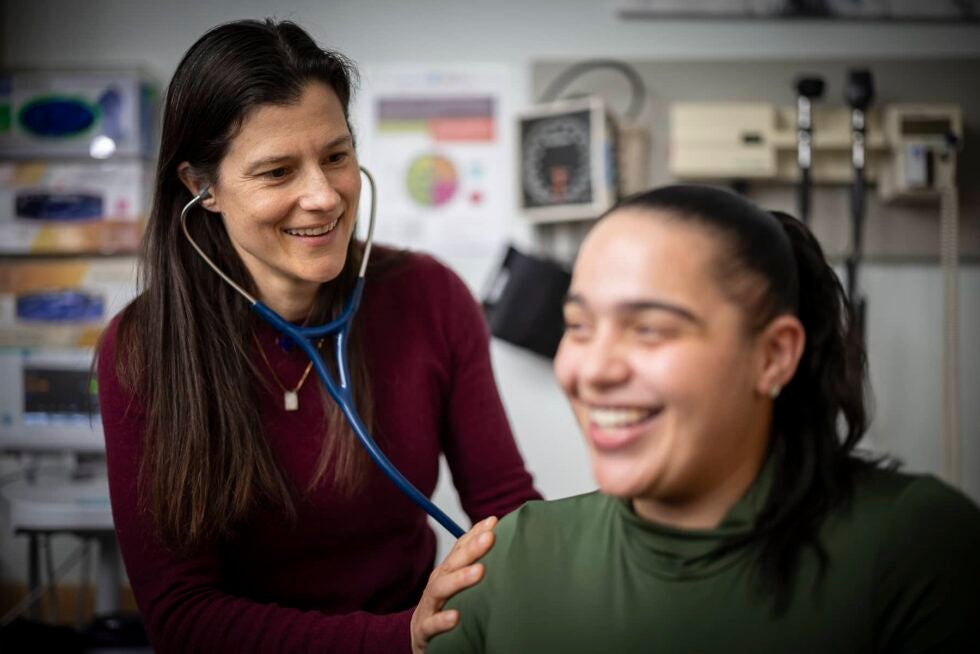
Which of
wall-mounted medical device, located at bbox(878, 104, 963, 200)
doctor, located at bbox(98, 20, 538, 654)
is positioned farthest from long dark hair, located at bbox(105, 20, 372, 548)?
wall-mounted medical device, located at bbox(878, 104, 963, 200)

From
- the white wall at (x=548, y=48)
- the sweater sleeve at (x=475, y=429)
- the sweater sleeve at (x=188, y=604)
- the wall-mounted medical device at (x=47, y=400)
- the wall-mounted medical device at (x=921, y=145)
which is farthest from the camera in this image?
the white wall at (x=548, y=48)

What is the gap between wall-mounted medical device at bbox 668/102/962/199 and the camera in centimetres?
257

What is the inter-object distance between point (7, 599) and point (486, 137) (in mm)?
2090

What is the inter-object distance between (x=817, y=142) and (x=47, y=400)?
2.24 m

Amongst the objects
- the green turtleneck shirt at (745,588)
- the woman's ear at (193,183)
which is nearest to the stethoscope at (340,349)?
the woman's ear at (193,183)

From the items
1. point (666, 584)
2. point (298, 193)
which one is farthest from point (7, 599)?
point (666, 584)

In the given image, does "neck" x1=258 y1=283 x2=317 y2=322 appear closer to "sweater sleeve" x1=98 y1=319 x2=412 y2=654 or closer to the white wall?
"sweater sleeve" x1=98 y1=319 x2=412 y2=654

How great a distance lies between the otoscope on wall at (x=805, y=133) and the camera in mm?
2447

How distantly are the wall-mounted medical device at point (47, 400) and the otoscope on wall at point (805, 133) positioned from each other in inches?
77.7

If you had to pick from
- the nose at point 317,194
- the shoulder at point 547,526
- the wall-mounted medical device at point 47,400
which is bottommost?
the wall-mounted medical device at point 47,400

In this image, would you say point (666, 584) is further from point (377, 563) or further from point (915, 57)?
point (915, 57)

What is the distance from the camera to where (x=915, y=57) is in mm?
2725

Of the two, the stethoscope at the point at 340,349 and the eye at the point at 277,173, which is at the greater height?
the eye at the point at 277,173

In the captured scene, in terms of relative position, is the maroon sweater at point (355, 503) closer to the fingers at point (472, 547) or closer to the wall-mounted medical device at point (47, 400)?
the fingers at point (472, 547)
